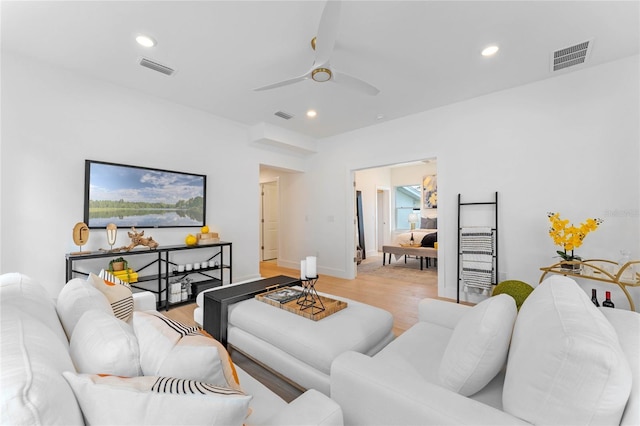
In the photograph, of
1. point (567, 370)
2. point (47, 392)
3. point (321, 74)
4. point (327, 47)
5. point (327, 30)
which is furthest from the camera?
point (321, 74)

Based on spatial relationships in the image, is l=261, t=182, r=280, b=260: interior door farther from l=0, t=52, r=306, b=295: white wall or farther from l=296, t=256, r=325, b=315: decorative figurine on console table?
l=296, t=256, r=325, b=315: decorative figurine on console table

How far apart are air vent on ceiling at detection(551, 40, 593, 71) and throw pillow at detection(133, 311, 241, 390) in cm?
386

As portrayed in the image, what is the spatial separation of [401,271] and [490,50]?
430cm

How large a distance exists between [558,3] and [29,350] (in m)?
3.51

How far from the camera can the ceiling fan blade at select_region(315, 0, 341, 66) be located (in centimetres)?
178

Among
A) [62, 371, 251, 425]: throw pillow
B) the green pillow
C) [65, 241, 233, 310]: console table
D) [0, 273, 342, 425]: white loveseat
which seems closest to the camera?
[0, 273, 342, 425]: white loveseat

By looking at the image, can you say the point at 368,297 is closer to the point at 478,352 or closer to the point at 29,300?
the point at 478,352

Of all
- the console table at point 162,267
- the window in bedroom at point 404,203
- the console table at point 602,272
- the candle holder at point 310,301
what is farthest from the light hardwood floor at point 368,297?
the window in bedroom at point 404,203

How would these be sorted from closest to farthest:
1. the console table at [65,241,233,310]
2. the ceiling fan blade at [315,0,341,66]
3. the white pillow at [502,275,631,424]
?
the white pillow at [502,275,631,424]
the ceiling fan blade at [315,0,341,66]
the console table at [65,241,233,310]

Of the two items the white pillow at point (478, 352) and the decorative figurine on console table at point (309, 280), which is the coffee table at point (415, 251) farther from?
the white pillow at point (478, 352)

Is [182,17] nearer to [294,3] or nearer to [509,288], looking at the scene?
[294,3]

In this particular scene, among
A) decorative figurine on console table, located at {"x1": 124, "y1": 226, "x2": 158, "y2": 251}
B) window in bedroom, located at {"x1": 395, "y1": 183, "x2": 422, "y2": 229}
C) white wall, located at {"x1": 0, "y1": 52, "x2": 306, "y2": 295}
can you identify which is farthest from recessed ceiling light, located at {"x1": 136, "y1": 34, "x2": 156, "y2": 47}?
window in bedroom, located at {"x1": 395, "y1": 183, "x2": 422, "y2": 229}

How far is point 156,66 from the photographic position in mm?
2938

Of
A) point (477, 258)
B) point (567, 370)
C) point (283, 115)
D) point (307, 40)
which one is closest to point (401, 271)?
point (477, 258)
